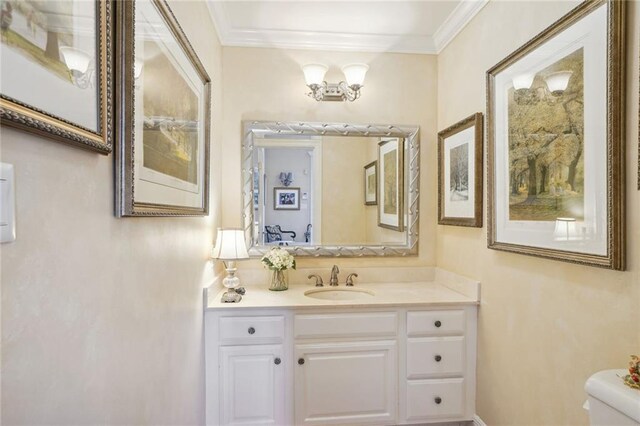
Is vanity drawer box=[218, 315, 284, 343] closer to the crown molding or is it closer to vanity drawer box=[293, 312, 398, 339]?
vanity drawer box=[293, 312, 398, 339]

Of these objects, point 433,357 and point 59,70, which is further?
point 433,357

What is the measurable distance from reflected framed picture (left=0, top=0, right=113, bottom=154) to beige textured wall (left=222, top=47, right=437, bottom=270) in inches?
63.6

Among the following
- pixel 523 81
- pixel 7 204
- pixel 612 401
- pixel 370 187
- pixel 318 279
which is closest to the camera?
pixel 7 204

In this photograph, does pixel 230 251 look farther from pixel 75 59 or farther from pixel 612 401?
pixel 612 401

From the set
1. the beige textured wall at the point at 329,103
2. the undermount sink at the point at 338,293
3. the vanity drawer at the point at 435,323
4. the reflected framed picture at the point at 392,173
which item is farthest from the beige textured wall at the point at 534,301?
the undermount sink at the point at 338,293

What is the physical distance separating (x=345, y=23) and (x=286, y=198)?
1261 millimetres

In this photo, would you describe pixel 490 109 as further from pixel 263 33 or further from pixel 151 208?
pixel 151 208

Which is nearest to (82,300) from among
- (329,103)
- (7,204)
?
(7,204)

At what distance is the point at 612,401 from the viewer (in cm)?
91

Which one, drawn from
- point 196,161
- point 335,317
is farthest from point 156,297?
point 335,317

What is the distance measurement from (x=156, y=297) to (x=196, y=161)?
27.9 inches

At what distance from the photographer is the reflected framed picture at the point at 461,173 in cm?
197

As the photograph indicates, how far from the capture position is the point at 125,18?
91 centimetres

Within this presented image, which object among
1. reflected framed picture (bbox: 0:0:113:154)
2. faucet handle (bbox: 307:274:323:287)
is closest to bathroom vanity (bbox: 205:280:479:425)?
faucet handle (bbox: 307:274:323:287)
